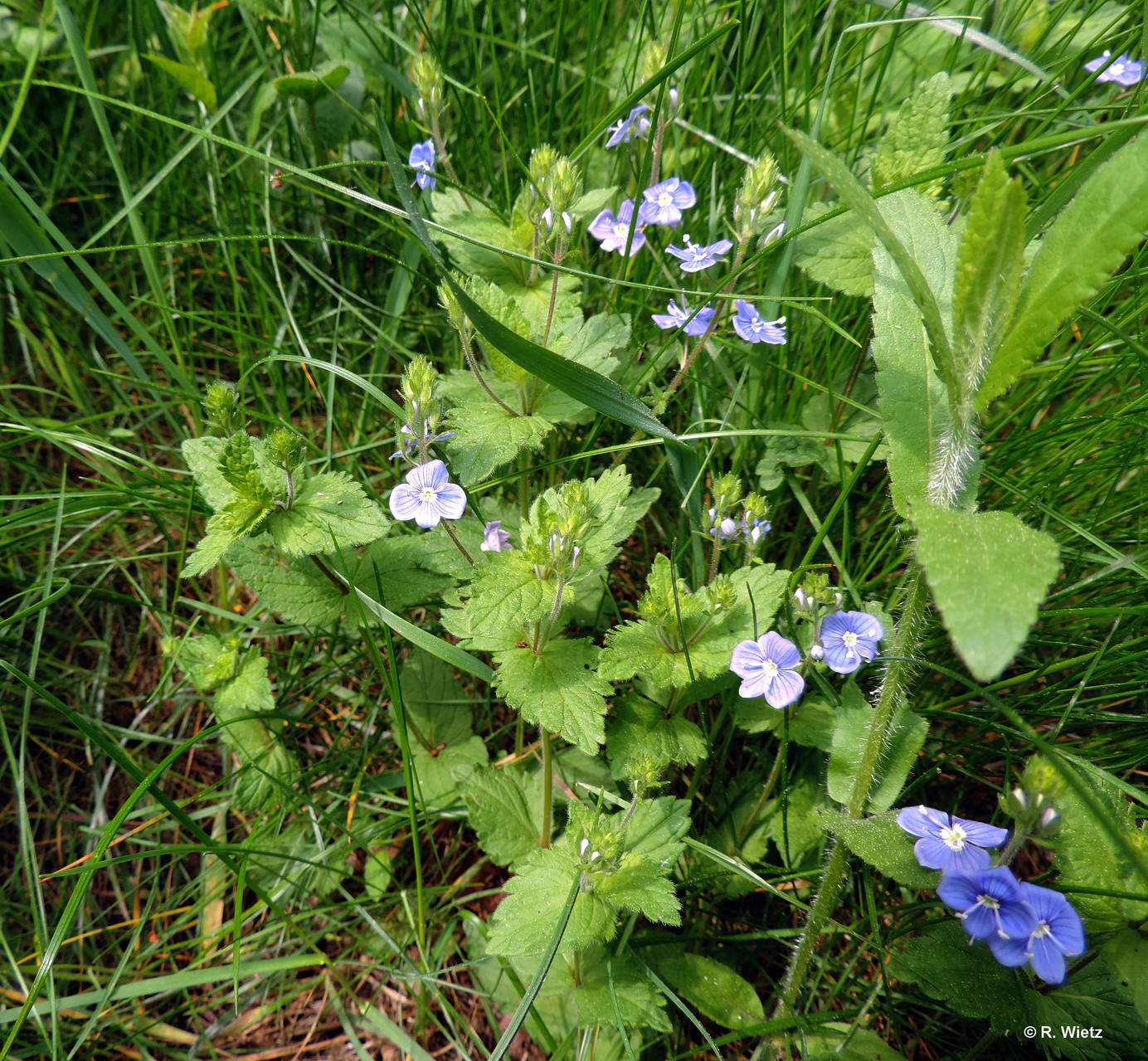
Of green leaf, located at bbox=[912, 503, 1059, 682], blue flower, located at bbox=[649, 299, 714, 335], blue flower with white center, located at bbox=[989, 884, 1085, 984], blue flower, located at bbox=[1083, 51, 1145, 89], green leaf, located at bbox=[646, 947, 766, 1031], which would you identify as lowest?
green leaf, located at bbox=[646, 947, 766, 1031]

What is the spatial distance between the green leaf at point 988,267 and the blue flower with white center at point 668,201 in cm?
159

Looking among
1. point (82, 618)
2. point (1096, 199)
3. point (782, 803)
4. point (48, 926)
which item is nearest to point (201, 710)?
point (82, 618)

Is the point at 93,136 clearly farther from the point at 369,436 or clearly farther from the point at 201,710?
the point at 201,710

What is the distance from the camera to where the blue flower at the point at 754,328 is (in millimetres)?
2732

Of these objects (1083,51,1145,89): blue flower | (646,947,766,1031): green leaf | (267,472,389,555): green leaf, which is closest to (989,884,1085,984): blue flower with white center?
(646,947,766,1031): green leaf

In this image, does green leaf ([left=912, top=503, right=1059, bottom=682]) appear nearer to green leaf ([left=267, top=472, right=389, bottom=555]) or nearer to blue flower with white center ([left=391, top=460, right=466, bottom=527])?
blue flower with white center ([left=391, top=460, right=466, bottom=527])

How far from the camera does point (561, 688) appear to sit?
7.63ft

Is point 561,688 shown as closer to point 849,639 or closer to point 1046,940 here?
point 849,639

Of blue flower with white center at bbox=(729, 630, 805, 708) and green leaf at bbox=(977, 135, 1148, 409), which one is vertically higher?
green leaf at bbox=(977, 135, 1148, 409)

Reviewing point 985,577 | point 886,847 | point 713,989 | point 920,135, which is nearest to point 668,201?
point 920,135

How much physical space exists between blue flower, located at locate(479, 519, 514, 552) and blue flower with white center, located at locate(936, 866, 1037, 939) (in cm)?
147

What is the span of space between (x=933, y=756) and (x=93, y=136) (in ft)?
14.3

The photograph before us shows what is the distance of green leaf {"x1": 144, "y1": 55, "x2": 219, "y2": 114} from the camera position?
3.29m

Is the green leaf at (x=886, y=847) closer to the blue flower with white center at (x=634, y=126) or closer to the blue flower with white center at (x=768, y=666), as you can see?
the blue flower with white center at (x=768, y=666)
